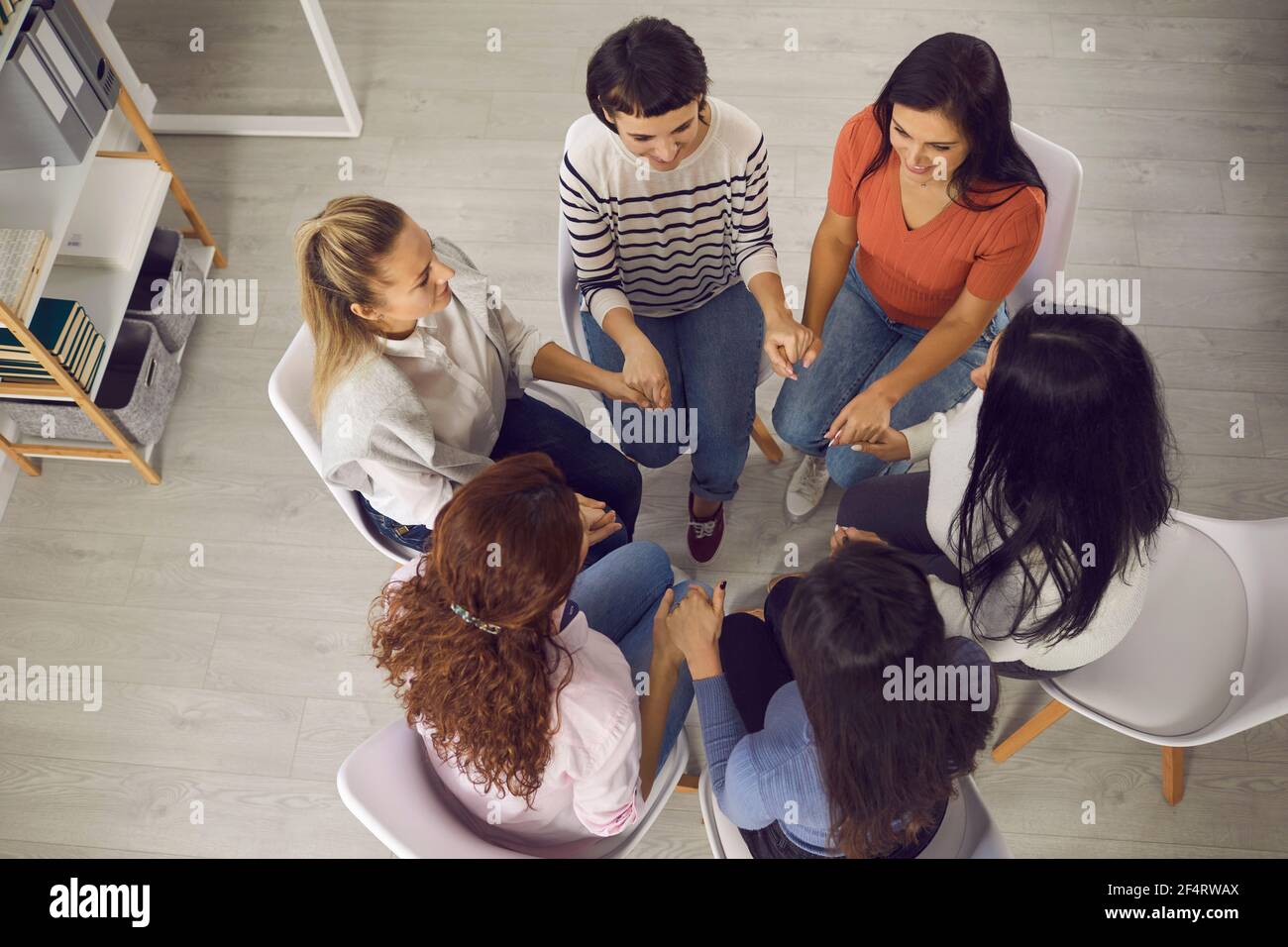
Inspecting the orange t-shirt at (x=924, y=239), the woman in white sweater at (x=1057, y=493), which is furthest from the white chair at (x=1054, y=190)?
the woman in white sweater at (x=1057, y=493)

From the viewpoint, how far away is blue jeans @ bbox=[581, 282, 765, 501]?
201 cm

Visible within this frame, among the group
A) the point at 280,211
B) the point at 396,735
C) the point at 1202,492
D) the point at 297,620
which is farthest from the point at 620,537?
the point at 280,211

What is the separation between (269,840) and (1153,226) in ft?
10.0

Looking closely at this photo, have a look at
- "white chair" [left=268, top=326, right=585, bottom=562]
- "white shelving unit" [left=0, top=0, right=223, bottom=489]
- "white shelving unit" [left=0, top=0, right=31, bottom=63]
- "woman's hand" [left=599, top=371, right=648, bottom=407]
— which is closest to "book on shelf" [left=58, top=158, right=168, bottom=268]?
"white shelving unit" [left=0, top=0, right=223, bottom=489]

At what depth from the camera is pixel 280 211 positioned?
289 centimetres

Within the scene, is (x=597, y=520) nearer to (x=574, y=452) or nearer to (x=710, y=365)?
(x=574, y=452)

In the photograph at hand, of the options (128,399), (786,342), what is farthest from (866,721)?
(128,399)

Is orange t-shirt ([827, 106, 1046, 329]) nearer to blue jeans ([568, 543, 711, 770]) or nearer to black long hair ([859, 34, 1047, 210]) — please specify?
black long hair ([859, 34, 1047, 210])

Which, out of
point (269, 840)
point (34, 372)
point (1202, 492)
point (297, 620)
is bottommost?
point (269, 840)

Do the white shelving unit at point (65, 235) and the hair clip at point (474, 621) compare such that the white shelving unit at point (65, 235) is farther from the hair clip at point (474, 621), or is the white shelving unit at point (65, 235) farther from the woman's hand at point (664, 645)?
the woman's hand at point (664, 645)

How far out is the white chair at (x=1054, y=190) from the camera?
1785 mm

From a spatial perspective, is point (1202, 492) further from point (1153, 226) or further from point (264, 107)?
point (264, 107)

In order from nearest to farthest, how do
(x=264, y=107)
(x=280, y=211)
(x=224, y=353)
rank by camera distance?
(x=224, y=353) < (x=280, y=211) < (x=264, y=107)

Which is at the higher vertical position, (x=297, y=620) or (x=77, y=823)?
(x=297, y=620)
